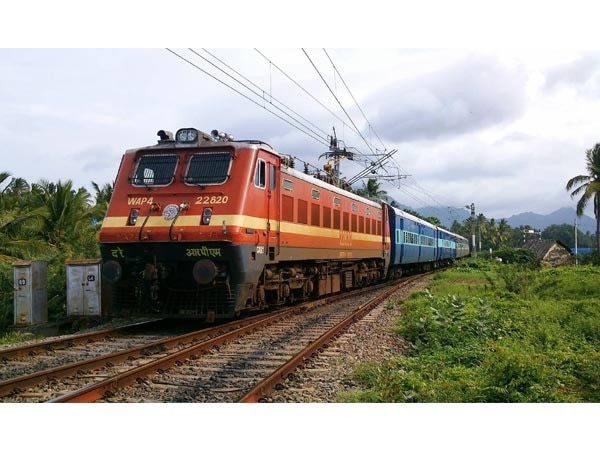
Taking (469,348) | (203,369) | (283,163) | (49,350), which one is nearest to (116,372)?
(203,369)

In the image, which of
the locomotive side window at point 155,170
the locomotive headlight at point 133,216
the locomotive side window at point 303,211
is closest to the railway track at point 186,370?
the locomotive headlight at point 133,216

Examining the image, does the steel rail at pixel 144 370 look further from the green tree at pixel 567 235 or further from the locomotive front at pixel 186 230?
the green tree at pixel 567 235

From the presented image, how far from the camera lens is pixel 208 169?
11031 millimetres

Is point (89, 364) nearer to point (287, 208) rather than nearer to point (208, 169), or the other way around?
point (208, 169)

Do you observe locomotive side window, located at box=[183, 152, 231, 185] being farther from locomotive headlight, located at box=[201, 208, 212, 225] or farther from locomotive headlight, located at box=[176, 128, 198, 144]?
locomotive headlight, located at box=[201, 208, 212, 225]

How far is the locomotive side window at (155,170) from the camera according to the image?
11.2 m

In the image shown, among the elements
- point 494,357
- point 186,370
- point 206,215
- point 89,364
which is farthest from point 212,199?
point 494,357

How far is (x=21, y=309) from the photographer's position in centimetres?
1247

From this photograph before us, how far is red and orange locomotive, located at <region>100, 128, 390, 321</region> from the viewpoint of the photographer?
34.1 feet

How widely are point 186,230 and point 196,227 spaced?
189mm

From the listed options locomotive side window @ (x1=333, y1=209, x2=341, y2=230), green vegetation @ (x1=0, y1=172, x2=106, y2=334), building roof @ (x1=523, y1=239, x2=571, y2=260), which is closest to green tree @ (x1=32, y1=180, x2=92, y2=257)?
green vegetation @ (x1=0, y1=172, x2=106, y2=334)

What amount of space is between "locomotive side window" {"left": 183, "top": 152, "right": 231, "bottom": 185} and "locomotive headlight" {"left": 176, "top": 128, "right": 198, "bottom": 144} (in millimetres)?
356
